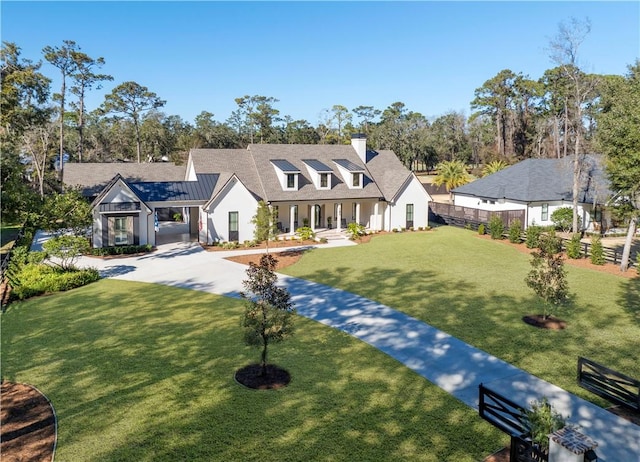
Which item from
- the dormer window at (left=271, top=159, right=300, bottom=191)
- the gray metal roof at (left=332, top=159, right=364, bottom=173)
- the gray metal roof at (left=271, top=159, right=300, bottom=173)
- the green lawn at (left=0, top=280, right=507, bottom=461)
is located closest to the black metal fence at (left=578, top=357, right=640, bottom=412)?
the green lawn at (left=0, top=280, right=507, bottom=461)

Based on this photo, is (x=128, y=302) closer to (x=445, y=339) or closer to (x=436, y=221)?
(x=445, y=339)

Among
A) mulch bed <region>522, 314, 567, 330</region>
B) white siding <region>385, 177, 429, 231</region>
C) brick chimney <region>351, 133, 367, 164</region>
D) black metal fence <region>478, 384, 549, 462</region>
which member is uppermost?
brick chimney <region>351, 133, 367, 164</region>

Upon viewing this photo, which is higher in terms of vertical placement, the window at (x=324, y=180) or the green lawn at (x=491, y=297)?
the window at (x=324, y=180)

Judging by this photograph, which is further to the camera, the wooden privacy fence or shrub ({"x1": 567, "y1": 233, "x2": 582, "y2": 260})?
the wooden privacy fence

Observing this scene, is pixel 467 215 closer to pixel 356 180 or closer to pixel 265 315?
pixel 356 180

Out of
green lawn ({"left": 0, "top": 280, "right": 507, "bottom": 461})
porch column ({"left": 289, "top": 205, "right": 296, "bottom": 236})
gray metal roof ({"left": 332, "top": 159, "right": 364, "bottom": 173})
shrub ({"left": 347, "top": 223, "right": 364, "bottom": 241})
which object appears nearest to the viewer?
green lawn ({"left": 0, "top": 280, "right": 507, "bottom": 461})

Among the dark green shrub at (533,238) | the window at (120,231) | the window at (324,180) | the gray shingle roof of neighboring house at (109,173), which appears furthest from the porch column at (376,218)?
the window at (120,231)

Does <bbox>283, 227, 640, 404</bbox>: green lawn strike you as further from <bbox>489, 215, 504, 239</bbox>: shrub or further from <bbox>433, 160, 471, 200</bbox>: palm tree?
<bbox>433, 160, 471, 200</bbox>: palm tree

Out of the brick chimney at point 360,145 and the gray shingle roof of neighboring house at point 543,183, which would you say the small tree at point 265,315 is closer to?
the brick chimney at point 360,145
